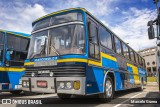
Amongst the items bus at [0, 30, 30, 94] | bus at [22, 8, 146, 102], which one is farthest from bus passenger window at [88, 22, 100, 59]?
bus at [0, 30, 30, 94]

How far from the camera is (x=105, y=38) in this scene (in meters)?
8.55

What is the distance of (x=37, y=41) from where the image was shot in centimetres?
721

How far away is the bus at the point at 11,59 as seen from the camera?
384 inches

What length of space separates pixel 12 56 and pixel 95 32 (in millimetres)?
5124

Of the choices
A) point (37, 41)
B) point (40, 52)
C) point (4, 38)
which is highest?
point (4, 38)

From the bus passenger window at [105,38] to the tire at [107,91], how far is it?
1.48 metres

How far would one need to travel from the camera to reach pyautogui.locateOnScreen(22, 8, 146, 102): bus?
5992 mm

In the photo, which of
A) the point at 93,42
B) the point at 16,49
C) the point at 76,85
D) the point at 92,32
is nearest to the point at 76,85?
the point at 76,85

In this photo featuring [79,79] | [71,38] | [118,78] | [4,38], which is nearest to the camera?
[79,79]

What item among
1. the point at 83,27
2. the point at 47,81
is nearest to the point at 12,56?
the point at 47,81

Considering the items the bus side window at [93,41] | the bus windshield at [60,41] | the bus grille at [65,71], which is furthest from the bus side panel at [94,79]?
the bus windshield at [60,41]

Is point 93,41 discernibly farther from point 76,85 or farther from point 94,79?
point 76,85

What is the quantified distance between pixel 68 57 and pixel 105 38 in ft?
9.79

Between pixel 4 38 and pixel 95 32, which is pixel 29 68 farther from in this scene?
pixel 4 38
